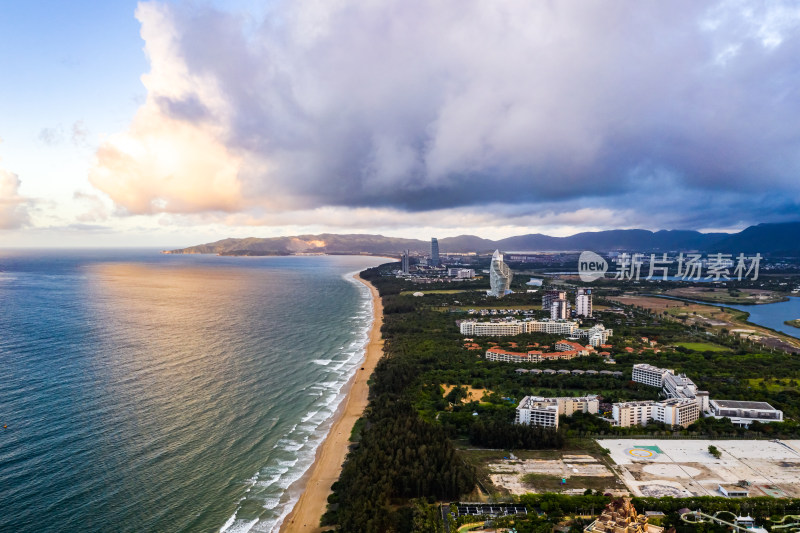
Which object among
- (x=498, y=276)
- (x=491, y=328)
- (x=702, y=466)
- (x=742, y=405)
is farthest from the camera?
(x=498, y=276)

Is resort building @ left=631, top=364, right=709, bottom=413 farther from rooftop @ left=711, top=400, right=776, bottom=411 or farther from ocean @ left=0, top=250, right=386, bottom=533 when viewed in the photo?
ocean @ left=0, top=250, right=386, bottom=533

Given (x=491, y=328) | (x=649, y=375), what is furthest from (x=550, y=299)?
(x=649, y=375)

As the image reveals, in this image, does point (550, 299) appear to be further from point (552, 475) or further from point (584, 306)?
point (552, 475)

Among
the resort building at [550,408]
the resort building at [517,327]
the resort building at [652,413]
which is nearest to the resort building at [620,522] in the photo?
the resort building at [550,408]

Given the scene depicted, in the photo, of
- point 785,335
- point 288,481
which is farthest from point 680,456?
point 785,335

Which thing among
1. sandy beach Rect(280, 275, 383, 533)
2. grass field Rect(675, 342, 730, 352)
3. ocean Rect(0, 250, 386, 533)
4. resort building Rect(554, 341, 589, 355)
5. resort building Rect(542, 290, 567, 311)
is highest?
resort building Rect(542, 290, 567, 311)

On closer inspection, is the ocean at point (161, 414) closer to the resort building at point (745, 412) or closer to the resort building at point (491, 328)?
the resort building at point (491, 328)

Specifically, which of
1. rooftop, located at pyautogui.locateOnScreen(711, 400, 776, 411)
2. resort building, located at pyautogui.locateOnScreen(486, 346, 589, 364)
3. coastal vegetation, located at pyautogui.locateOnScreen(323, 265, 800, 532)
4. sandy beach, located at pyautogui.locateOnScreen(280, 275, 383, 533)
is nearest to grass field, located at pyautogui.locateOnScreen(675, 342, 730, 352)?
coastal vegetation, located at pyautogui.locateOnScreen(323, 265, 800, 532)
